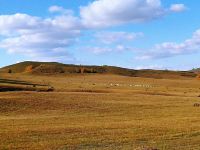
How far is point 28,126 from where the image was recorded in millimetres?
27484

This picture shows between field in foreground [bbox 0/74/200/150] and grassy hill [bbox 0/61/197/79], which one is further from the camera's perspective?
grassy hill [bbox 0/61/197/79]

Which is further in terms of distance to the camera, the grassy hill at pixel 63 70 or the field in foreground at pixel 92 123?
the grassy hill at pixel 63 70

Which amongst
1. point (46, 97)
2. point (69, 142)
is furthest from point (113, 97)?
point (69, 142)

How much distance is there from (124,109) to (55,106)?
574 centimetres

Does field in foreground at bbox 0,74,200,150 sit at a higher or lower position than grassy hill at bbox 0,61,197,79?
lower

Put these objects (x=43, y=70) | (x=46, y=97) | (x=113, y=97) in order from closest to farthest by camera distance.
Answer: (x=46, y=97) < (x=113, y=97) < (x=43, y=70)

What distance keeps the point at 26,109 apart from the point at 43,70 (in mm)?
83442

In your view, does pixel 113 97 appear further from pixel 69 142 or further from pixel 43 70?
pixel 43 70

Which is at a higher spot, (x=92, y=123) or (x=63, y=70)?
(x=63, y=70)

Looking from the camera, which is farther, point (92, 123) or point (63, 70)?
point (63, 70)

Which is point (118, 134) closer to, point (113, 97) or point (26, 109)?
point (26, 109)

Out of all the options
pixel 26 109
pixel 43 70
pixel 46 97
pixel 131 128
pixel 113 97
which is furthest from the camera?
pixel 43 70

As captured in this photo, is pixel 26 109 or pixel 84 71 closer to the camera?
pixel 26 109

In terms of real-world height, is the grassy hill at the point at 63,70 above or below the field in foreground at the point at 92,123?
above
